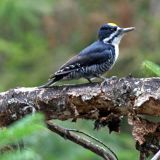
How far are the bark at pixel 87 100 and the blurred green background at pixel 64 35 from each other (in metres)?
7.00

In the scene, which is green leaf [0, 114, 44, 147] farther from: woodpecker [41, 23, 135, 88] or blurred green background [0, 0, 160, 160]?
blurred green background [0, 0, 160, 160]

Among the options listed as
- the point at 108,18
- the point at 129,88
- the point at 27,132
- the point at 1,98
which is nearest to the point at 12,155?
the point at 27,132

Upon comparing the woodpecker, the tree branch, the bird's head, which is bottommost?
the tree branch

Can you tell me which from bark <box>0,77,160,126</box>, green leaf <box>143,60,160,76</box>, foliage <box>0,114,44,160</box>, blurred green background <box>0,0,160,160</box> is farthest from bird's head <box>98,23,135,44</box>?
blurred green background <box>0,0,160,160</box>

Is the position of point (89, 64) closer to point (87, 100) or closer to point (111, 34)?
point (111, 34)

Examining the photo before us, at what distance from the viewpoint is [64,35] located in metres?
15.8

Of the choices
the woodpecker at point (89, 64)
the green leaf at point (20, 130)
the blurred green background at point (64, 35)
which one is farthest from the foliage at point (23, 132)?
the blurred green background at point (64, 35)

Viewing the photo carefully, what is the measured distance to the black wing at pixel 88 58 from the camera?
5586 mm

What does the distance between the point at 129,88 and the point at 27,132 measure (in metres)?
1.65

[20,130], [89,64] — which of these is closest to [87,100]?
[89,64]

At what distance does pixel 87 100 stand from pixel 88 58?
78cm

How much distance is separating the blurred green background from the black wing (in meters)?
6.48

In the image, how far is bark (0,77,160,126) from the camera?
4.74m

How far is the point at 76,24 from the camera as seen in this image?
1552cm
